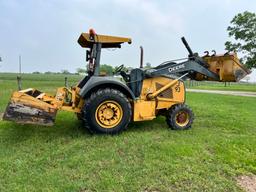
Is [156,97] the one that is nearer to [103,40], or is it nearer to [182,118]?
[182,118]

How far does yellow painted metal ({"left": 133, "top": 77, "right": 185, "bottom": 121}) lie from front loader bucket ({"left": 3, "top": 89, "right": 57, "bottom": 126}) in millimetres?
1738

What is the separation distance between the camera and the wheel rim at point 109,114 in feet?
18.9

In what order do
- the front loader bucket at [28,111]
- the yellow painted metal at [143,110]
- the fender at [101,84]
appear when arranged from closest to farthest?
the front loader bucket at [28,111] < the fender at [101,84] < the yellow painted metal at [143,110]

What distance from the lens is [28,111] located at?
529cm

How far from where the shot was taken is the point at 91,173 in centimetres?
410

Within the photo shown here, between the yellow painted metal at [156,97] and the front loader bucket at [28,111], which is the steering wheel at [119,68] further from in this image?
the front loader bucket at [28,111]

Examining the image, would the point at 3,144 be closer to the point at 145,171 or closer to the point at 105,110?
the point at 105,110

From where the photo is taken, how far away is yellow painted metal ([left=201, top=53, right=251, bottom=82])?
22.3 ft

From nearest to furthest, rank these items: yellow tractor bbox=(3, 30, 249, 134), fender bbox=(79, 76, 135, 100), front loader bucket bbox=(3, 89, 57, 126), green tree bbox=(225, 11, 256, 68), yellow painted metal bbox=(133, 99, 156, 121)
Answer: front loader bucket bbox=(3, 89, 57, 126), yellow tractor bbox=(3, 30, 249, 134), fender bbox=(79, 76, 135, 100), yellow painted metal bbox=(133, 99, 156, 121), green tree bbox=(225, 11, 256, 68)

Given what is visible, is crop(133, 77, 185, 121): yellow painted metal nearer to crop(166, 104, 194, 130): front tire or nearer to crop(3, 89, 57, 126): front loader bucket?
crop(166, 104, 194, 130): front tire

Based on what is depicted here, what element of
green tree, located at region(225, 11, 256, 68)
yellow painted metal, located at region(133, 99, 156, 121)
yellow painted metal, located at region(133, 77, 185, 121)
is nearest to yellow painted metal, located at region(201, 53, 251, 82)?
yellow painted metal, located at region(133, 77, 185, 121)

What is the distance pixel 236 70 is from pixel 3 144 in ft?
16.5

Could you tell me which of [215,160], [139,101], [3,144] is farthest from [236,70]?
[3,144]

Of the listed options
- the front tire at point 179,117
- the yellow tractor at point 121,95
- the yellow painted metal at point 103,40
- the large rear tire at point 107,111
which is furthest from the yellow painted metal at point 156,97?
the yellow painted metal at point 103,40
